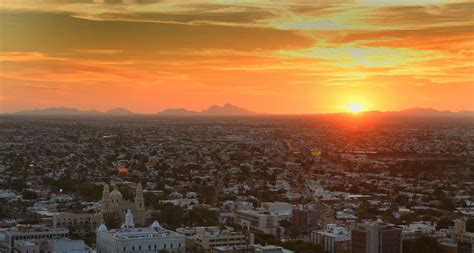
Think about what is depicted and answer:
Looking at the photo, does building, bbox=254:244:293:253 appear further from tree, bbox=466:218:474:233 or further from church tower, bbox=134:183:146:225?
tree, bbox=466:218:474:233

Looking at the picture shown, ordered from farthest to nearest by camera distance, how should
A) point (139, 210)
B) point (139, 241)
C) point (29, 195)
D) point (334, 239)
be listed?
point (29, 195) → point (139, 210) → point (334, 239) → point (139, 241)

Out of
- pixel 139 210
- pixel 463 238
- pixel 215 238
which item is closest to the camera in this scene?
pixel 215 238

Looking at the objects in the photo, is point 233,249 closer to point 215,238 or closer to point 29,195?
point 215,238

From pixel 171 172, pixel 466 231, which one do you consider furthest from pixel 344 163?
pixel 466 231

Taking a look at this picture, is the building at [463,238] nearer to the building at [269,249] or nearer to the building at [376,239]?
the building at [376,239]

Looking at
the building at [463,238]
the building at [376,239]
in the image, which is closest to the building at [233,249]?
the building at [376,239]

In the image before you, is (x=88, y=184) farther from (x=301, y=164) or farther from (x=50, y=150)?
(x=50, y=150)

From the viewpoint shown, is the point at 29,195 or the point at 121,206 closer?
the point at 121,206

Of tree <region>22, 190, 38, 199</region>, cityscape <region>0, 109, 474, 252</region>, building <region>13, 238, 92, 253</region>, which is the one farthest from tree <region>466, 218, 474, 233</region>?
tree <region>22, 190, 38, 199</region>

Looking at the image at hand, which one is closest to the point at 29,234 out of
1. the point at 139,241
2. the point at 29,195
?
the point at 139,241
